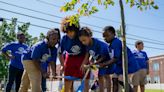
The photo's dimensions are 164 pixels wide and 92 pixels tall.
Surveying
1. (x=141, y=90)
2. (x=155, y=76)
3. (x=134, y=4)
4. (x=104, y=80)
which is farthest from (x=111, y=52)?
(x=155, y=76)

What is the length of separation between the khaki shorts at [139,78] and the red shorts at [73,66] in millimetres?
1240

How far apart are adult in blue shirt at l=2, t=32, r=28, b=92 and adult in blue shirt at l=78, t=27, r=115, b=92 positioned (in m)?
2.88

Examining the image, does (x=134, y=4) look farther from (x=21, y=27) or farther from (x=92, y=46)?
(x=21, y=27)

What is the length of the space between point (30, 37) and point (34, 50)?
40.4 metres

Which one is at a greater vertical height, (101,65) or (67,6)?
(67,6)

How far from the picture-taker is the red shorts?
259 inches

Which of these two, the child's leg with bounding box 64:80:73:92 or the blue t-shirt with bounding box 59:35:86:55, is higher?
the blue t-shirt with bounding box 59:35:86:55

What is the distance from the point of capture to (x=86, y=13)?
5.67m

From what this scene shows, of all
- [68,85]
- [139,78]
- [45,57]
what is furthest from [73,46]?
[139,78]

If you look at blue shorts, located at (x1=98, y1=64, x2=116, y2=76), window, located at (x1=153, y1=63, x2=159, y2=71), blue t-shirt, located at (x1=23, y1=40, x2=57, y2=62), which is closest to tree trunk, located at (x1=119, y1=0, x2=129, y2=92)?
blue shorts, located at (x1=98, y1=64, x2=116, y2=76)

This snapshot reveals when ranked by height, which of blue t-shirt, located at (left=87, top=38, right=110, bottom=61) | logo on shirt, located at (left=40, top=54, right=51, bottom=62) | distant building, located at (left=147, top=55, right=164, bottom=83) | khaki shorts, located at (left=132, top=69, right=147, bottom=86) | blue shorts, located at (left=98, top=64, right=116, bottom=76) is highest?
distant building, located at (left=147, top=55, right=164, bottom=83)

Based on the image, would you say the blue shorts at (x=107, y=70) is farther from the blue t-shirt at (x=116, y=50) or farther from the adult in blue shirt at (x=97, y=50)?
the blue t-shirt at (x=116, y=50)

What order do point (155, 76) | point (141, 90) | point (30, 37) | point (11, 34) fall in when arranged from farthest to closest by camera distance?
1. point (155, 76)
2. point (30, 37)
3. point (11, 34)
4. point (141, 90)

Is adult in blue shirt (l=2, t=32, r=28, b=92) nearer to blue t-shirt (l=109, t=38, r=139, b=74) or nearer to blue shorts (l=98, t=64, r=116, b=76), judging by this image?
blue shorts (l=98, t=64, r=116, b=76)
